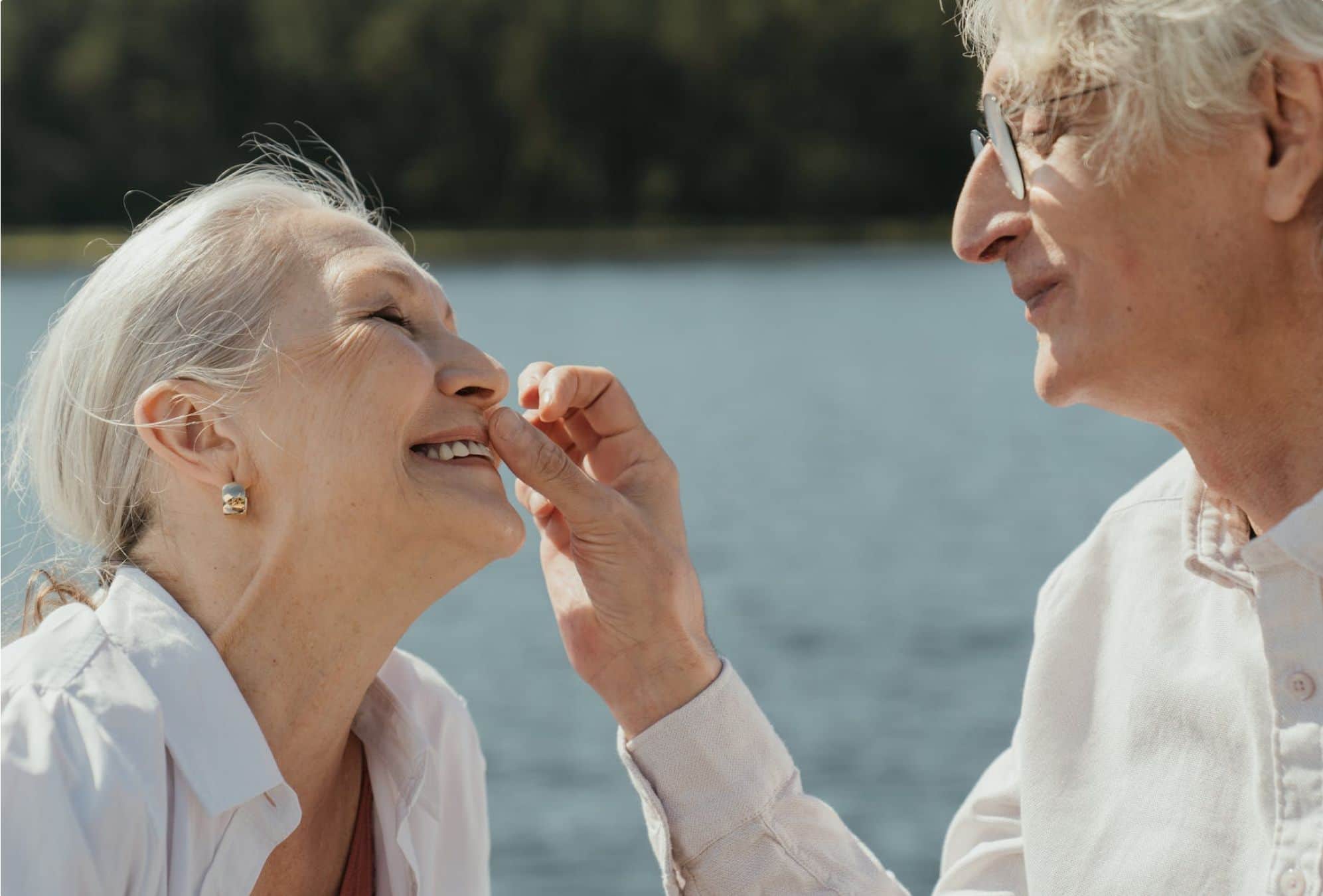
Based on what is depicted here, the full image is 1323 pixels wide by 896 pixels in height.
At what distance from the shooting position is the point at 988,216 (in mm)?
2381

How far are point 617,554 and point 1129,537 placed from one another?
30.9 inches

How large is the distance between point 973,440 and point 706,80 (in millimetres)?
35986

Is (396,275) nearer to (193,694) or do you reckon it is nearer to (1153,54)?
(193,694)

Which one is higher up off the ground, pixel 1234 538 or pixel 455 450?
pixel 1234 538

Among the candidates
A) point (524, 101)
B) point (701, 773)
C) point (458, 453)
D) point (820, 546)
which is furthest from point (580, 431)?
point (524, 101)

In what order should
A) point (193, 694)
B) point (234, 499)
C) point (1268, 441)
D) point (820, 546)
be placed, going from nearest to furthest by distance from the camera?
point (1268, 441), point (193, 694), point (234, 499), point (820, 546)

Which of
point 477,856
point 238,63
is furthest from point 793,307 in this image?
point 477,856

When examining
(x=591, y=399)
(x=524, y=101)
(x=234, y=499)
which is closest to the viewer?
(x=234, y=499)

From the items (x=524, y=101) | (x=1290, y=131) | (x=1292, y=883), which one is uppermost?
(x=1290, y=131)

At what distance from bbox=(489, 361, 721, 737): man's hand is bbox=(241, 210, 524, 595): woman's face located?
92mm

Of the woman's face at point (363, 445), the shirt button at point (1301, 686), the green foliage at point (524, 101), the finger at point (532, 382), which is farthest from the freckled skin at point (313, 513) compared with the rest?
the green foliage at point (524, 101)

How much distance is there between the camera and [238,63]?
53781 mm

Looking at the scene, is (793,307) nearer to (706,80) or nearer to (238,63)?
(706,80)

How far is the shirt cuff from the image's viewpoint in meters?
2.49
